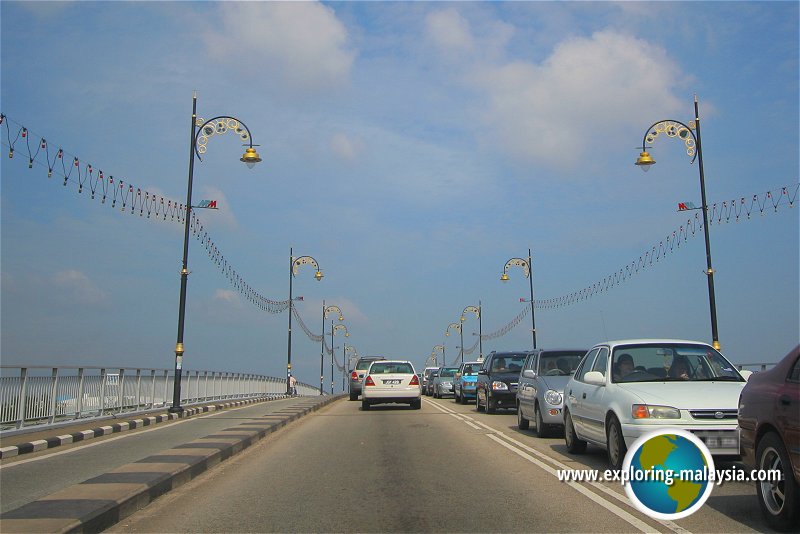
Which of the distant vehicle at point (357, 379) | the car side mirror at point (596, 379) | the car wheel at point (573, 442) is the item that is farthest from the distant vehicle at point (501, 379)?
the distant vehicle at point (357, 379)

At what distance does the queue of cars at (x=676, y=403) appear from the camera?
253 inches

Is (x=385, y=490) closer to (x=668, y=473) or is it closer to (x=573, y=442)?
(x=668, y=473)

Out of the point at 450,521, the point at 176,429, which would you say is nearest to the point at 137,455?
the point at 176,429

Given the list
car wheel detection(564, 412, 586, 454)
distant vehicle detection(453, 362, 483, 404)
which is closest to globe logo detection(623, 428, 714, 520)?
car wheel detection(564, 412, 586, 454)

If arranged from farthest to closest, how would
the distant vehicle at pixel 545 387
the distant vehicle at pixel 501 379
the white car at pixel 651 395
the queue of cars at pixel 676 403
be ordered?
the distant vehicle at pixel 501 379 < the distant vehicle at pixel 545 387 < the white car at pixel 651 395 < the queue of cars at pixel 676 403

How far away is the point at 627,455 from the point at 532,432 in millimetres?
7338

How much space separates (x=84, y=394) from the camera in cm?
1870

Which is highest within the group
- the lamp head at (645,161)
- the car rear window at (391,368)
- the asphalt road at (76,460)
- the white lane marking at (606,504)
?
the lamp head at (645,161)

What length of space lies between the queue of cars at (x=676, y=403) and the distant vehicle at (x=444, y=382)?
22648mm

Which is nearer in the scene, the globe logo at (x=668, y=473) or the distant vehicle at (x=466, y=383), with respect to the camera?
the globe logo at (x=668, y=473)

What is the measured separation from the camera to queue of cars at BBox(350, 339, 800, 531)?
6.42m

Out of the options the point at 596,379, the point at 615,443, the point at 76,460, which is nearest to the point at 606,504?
the point at 615,443

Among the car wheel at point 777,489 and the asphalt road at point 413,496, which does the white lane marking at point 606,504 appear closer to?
the asphalt road at point 413,496

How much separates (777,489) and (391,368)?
19.9m
